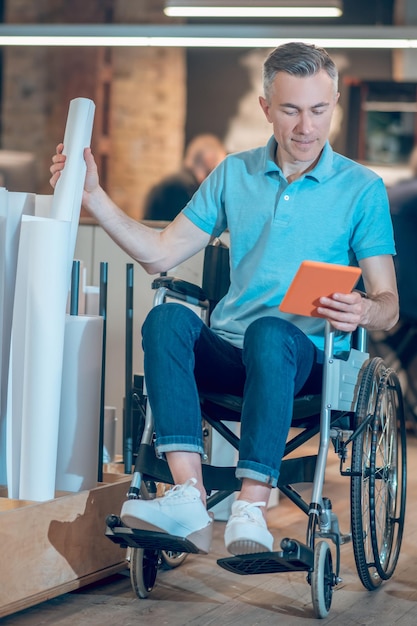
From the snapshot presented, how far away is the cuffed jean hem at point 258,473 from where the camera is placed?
1783mm

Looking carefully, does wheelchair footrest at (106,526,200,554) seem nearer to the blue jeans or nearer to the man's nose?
the blue jeans

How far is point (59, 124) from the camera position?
6602 mm

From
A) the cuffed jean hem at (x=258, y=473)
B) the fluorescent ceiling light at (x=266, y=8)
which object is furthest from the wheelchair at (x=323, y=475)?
the fluorescent ceiling light at (x=266, y=8)

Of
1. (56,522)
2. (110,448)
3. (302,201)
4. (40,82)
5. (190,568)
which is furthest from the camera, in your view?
(40,82)

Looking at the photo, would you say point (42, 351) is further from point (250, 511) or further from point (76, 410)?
point (250, 511)

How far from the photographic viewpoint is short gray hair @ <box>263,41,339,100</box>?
6.68 feet

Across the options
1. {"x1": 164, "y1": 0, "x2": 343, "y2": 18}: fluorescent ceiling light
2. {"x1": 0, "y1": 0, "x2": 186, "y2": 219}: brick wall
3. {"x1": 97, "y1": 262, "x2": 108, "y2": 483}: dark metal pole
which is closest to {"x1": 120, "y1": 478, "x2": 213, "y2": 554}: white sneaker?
{"x1": 97, "y1": 262, "x2": 108, "y2": 483}: dark metal pole

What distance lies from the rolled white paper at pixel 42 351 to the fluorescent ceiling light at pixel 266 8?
4006 mm

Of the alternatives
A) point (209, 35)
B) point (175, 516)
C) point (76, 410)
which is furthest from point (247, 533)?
point (209, 35)

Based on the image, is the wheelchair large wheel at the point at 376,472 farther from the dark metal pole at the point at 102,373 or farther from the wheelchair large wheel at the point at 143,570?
the dark metal pole at the point at 102,373

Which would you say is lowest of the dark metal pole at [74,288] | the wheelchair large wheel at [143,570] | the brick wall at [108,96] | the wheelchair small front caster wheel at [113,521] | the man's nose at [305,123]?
the wheelchair large wheel at [143,570]

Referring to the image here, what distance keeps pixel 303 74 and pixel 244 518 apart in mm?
873

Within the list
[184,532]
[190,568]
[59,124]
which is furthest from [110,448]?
[59,124]

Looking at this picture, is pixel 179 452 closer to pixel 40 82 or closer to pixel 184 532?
pixel 184 532
